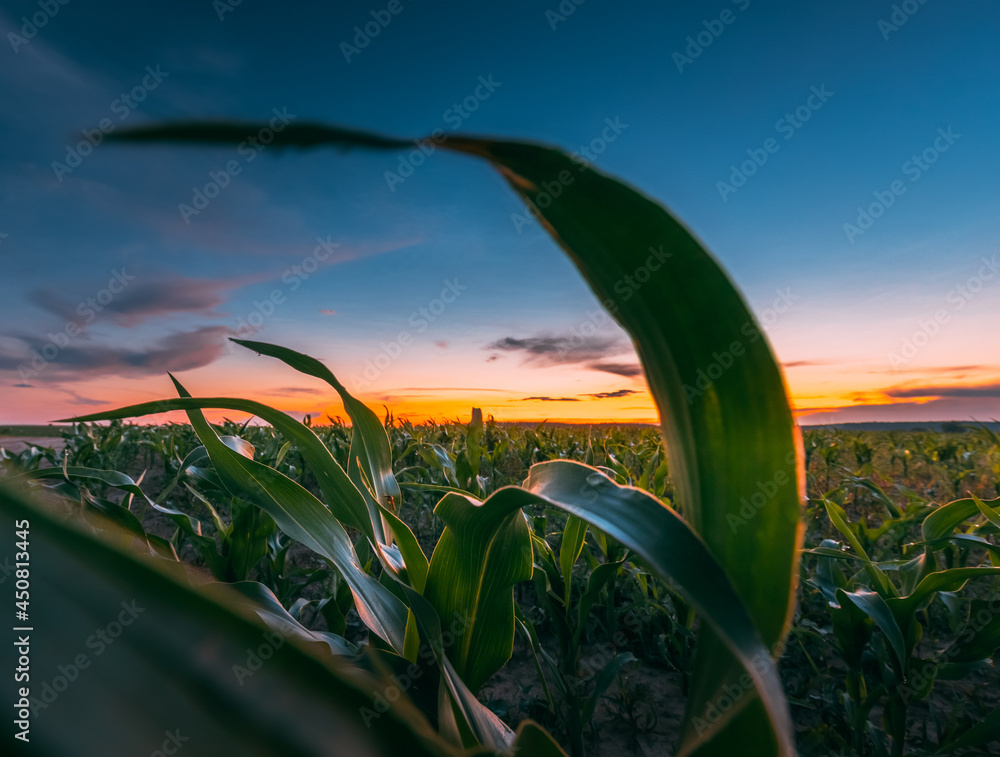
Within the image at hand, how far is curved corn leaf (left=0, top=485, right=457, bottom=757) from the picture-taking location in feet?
0.69

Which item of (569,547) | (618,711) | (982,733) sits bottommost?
(618,711)

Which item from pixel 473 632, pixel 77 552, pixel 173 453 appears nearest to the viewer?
pixel 77 552

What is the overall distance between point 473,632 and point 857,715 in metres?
0.84

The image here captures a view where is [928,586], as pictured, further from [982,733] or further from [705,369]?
[705,369]

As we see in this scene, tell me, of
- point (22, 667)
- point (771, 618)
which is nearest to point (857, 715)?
point (771, 618)

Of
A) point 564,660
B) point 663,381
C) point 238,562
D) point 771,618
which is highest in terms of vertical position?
point 663,381

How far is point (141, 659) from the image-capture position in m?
0.22

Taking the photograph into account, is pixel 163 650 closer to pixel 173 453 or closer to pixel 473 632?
pixel 473 632

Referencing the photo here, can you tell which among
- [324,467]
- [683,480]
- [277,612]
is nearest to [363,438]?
[324,467]

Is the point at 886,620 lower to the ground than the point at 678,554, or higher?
lower

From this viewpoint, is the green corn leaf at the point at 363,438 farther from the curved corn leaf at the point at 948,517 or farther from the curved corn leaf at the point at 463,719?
the curved corn leaf at the point at 948,517

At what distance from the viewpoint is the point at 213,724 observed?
0.22 meters

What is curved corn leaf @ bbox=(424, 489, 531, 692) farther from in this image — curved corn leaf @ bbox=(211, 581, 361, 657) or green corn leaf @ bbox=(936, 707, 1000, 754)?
green corn leaf @ bbox=(936, 707, 1000, 754)

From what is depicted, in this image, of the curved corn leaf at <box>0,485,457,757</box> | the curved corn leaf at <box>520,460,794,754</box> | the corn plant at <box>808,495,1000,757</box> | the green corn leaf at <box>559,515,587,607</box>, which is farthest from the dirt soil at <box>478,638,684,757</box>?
the curved corn leaf at <box>0,485,457,757</box>
